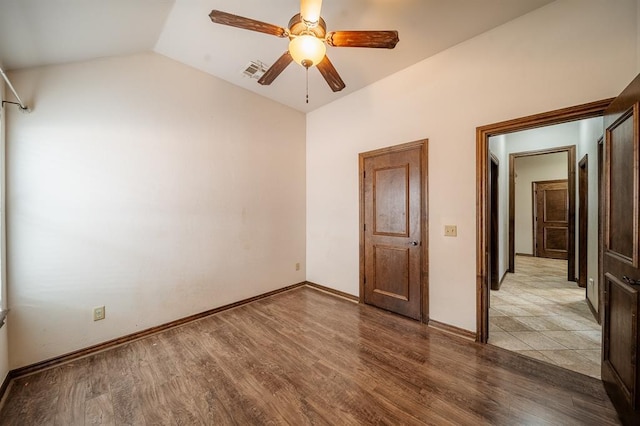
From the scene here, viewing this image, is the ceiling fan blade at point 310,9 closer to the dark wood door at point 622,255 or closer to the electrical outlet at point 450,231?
the dark wood door at point 622,255

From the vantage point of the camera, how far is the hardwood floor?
5.05ft

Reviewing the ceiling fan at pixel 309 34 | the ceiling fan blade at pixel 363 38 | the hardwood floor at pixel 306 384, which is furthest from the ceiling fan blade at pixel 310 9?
the hardwood floor at pixel 306 384

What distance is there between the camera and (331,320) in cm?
285

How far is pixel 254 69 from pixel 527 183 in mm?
7679

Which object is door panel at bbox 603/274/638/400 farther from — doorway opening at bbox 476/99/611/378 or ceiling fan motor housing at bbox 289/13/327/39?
ceiling fan motor housing at bbox 289/13/327/39

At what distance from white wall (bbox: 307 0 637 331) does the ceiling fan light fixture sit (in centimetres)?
163

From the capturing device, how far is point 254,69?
112 inches

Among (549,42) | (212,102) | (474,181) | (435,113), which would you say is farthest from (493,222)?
(212,102)

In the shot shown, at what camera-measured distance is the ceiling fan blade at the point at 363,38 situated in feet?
5.20

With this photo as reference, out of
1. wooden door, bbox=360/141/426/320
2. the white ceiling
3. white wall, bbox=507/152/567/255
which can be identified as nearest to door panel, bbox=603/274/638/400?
wooden door, bbox=360/141/426/320

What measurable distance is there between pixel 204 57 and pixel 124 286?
2.59m

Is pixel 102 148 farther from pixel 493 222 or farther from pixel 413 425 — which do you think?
pixel 493 222

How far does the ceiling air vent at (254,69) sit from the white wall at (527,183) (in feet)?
22.7

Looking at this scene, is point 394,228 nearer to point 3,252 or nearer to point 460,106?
point 460,106
